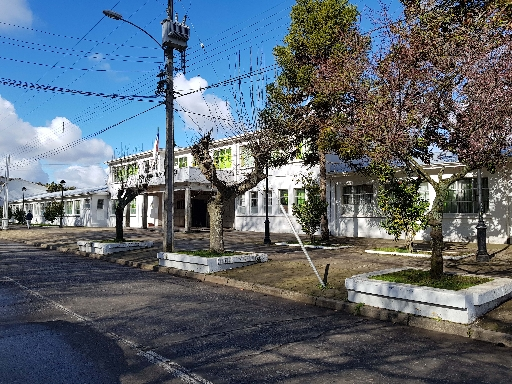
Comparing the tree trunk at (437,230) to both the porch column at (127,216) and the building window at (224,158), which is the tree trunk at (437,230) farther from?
the porch column at (127,216)

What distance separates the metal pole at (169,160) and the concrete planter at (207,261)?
129 cm

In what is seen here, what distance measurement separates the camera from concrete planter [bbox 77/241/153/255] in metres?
18.4

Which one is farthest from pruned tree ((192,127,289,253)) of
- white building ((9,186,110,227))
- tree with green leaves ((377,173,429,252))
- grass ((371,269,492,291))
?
white building ((9,186,110,227))

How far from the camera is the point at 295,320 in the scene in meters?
7.36

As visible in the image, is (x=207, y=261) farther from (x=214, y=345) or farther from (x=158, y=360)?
(x=158, y=360)

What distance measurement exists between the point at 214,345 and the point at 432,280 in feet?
14.4

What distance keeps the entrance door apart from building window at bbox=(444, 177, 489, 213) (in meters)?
23.3

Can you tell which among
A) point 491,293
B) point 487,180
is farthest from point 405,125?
point 487,180

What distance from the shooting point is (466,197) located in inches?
760

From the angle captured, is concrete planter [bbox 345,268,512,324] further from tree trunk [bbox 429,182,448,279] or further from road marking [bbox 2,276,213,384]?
A: road marking [bbox 2,276,213,384]

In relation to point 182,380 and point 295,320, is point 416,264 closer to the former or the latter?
point 295,320

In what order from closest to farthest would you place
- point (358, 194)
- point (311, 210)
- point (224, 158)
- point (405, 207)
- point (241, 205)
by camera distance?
point (405, 207) → point (311, 210) → point (358, 194) → point (241, 205) → point (224, 158)

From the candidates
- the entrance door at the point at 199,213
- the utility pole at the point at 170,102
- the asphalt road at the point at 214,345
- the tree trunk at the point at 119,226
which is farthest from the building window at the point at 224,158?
the asphalt road at the point at 214,345

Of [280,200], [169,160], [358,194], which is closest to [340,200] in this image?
[358,194]
